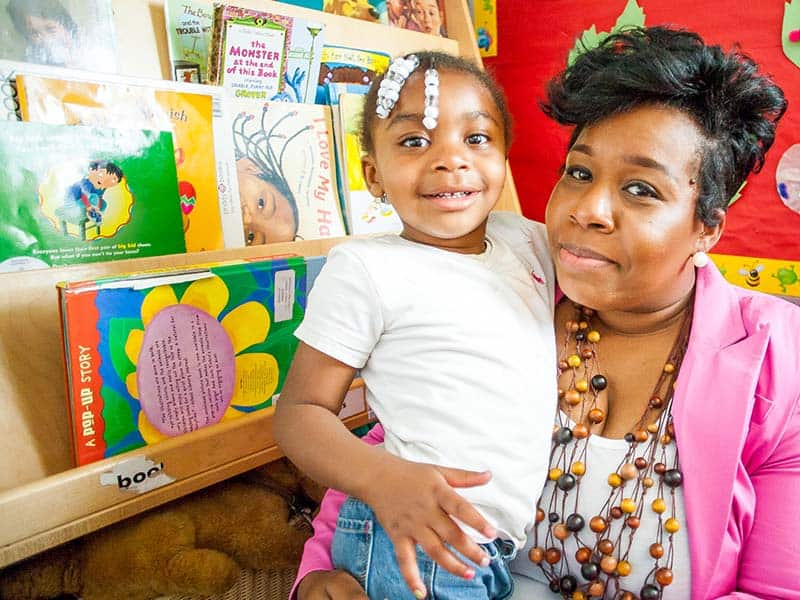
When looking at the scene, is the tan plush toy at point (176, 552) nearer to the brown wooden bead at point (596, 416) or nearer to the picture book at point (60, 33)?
the brown wooden bead at point (596, 416)

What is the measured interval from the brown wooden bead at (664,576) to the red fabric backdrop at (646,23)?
91 cm

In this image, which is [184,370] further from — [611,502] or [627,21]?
[627,21]

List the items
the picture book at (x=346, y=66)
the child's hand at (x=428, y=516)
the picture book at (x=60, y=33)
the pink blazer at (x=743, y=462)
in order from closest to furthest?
the child's hand at (x=428, y=516)
the pink blazer at (x=743, y=462)
the picture book at (x=60, y=33)
the picture book at (x=346, y=66)

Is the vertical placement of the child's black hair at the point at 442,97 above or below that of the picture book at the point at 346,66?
below

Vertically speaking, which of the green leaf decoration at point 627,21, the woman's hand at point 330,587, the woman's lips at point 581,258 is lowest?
the woman's hand at point 330,587

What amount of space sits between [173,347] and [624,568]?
2.36 feet

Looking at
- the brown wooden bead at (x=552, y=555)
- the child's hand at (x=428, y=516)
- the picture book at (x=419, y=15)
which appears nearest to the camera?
the child's hand at (x=428, y=516)

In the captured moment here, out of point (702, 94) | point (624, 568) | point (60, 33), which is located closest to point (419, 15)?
point (60, 33)

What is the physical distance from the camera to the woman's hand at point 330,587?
31.7 inches

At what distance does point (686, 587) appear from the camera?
0.80 metres

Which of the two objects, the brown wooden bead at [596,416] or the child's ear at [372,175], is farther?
the child's ear at [372,175]

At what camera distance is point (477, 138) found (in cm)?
95

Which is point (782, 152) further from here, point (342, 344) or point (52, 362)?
point (52, 362)

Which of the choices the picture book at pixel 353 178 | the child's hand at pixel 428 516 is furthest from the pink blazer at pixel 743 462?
the picture book at pixel 353 178
